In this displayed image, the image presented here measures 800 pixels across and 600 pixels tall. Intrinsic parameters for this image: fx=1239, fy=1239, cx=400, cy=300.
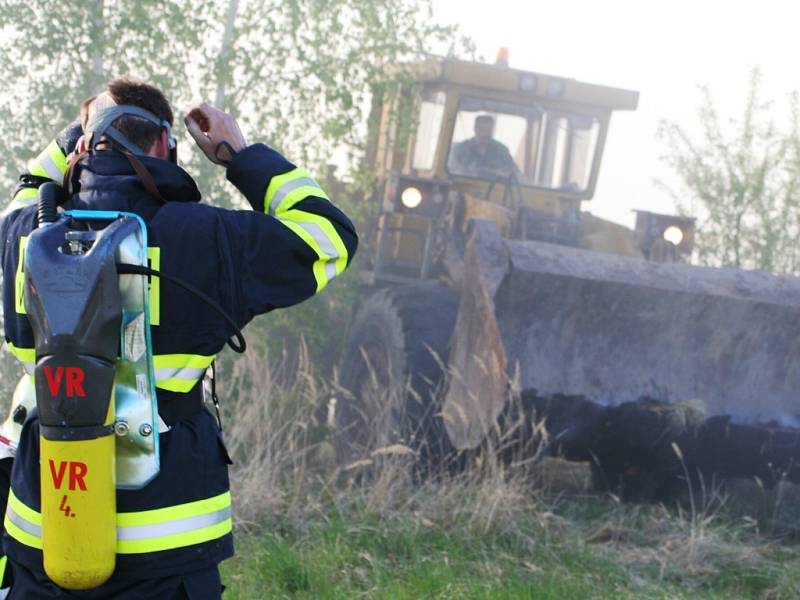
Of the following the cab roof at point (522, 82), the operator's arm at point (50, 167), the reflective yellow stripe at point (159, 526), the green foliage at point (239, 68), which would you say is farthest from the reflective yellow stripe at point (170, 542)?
the cab roof at point (522, 82)

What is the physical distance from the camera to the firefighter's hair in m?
2.51

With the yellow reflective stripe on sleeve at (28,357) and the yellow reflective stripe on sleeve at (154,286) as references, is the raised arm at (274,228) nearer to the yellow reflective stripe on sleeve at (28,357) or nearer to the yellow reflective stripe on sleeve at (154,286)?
the yellow reflective stripe on sleeve at (154,286)

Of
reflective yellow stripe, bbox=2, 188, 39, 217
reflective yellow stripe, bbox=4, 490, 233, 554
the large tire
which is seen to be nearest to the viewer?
reflective yellow stripe, bbox=4, 490, 233, 554

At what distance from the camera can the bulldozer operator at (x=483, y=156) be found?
313 inches

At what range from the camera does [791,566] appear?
4715mm

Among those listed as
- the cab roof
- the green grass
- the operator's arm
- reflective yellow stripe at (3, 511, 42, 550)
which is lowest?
the green grass

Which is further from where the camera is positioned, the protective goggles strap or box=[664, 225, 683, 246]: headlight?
box=[664, 225, 683, 246]: headlight

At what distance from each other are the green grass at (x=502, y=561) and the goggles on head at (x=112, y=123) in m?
2.13

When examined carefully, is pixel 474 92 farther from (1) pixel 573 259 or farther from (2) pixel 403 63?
(1) pixel 573 259

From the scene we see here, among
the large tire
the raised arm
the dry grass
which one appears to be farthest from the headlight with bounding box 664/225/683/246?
the raised arm

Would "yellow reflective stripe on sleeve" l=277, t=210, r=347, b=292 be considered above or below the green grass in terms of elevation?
above

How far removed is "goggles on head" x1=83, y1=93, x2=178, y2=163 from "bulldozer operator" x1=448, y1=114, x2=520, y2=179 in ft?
17.9

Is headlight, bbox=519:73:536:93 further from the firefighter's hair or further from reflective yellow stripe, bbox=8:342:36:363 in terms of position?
reflective yellow stripe, bbox=8:342:36:363

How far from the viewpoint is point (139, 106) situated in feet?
8.36
